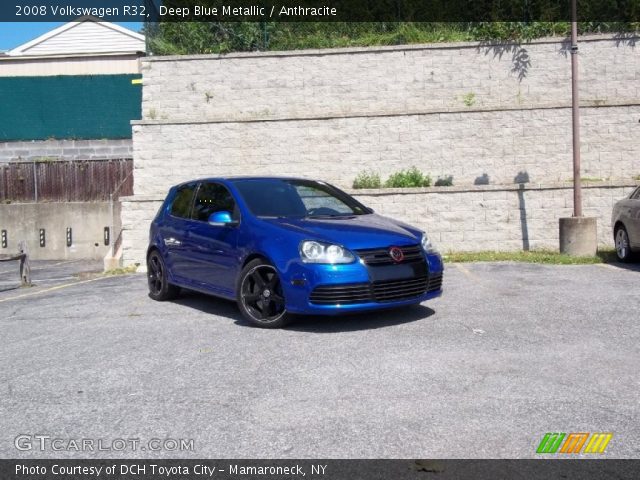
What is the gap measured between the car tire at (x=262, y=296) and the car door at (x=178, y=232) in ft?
4.53

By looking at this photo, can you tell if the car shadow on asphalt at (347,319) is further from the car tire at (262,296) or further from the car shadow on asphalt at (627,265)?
the car shadow on asphalt at (627,265)

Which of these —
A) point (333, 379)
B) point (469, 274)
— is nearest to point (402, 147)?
point (469, 274)

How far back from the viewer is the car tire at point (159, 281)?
885 centimetres

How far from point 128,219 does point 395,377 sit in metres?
10.8

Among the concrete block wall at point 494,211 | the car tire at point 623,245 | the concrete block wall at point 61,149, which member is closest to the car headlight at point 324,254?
the car tire at point 623,245

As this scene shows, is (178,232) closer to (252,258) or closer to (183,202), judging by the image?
(183,202)

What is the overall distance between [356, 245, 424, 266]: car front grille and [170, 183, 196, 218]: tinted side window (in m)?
2.88

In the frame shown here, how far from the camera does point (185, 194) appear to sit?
8766mm

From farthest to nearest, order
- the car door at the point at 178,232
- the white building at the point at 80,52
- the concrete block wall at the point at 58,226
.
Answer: the white building at the point at 80,52 → the concrete block wall at the point at 58,226 → the car door at the point at 178,232

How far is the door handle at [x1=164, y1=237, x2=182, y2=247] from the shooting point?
27.3 feet

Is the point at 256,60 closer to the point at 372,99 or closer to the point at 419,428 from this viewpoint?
the point at 372,99

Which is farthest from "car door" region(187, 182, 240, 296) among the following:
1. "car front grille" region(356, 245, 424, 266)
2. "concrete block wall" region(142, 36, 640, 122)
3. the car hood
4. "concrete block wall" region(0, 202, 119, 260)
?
"concrete block wall" region(0, 202, 119, 260)

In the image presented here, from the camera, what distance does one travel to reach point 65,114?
74.3 feet

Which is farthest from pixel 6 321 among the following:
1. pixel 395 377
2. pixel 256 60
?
pixel 256 60
